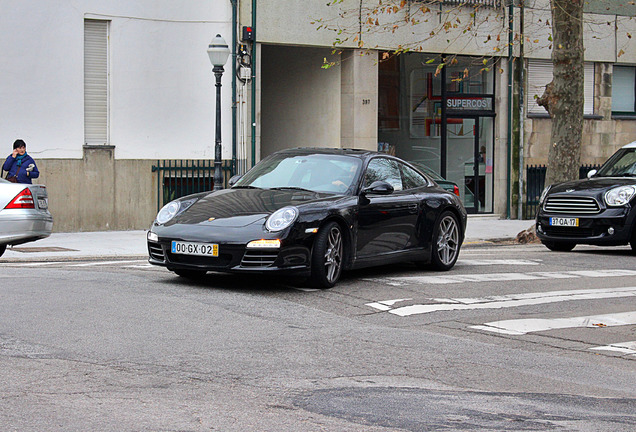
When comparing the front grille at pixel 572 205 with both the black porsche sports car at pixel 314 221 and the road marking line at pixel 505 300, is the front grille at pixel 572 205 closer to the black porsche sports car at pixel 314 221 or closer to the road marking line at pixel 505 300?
the black porsche sports car at pixel 314 221

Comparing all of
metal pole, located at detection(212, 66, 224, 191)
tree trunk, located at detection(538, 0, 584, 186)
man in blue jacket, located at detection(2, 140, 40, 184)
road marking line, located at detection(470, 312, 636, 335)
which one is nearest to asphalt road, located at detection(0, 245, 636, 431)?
road marking line, located at detection(470, 312, 636, 335)

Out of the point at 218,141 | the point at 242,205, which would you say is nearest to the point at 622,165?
the point at 218,141

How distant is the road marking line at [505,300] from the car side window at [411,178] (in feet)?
7.13

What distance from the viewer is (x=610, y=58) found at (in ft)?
89.7

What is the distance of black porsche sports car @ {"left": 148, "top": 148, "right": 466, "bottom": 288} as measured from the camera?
9.46 m

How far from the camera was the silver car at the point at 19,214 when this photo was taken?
13727mm

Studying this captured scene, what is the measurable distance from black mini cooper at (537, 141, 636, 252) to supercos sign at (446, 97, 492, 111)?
965 cm

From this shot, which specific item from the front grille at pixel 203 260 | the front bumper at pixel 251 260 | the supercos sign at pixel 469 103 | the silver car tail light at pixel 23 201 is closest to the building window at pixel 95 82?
the silver car tail light at pixel 23 201

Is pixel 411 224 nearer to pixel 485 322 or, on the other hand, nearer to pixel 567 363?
pixel 485 322

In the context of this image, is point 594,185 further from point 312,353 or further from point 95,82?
point 95,82

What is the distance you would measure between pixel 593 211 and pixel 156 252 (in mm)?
7649

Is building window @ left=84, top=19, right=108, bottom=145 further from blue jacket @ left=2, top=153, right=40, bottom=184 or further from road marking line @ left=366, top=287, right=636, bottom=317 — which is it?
road marking line @ left=366, top=287, right=636, bottom=317

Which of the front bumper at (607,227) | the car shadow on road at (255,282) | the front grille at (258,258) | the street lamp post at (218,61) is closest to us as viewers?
the front grille at (258,258)

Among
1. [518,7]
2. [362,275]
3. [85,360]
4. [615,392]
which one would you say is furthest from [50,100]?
[615,392]
